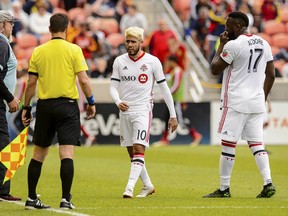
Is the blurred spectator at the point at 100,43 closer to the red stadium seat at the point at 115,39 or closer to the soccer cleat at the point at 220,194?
the red stadium seat at the point at 115,39

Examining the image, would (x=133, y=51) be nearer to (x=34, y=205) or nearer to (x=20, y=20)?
(x=34, y=205)

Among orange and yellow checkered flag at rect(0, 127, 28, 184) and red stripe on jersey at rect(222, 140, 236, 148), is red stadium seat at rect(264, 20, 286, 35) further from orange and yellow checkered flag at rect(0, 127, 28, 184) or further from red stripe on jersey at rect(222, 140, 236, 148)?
orange and yellow checkered flag at rect(0, 127, 28, 184)

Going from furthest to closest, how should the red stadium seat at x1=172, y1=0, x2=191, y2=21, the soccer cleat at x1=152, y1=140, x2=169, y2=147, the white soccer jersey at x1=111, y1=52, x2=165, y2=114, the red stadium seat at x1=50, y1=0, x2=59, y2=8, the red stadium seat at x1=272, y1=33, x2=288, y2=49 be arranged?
the red stadium seat at x1=272, y1=33, x2=288, y2=49 → the red stadium seat at x1=172, y1=0, x2=191, y2=21 → the red stadium seat at x1=50, y1=0, x2=59, y2=8 → the soccer cleat at x1=152, y1=140, x2=169, y2=147 → the white soccer jersey at x1=111, y1=52, x2=165, y2=114

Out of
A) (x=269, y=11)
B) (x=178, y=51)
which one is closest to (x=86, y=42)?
(x=178, y=51)

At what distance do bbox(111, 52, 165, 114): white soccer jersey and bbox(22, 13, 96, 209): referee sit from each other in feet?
6.00

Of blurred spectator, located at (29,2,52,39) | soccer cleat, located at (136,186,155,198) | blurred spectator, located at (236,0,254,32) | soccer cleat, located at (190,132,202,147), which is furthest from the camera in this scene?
blurred spectator, located at (236,0,254,32)

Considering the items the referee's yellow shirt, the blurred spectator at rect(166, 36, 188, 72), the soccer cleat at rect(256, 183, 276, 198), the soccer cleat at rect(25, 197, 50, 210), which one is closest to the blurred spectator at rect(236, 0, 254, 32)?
the blurred spectator at rect(166, 36, 188, 72)

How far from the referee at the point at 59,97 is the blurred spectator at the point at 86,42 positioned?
54.5ft

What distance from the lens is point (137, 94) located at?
13.4m

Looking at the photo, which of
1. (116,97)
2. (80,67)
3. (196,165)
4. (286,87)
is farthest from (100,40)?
(80,67)

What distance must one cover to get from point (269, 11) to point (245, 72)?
2085 centimetres

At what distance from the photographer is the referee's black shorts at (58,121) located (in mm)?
11445

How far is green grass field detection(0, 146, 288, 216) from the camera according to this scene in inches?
449

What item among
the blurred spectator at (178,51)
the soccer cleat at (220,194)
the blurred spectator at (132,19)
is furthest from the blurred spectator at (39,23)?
the soccer cleat at (220,194)
